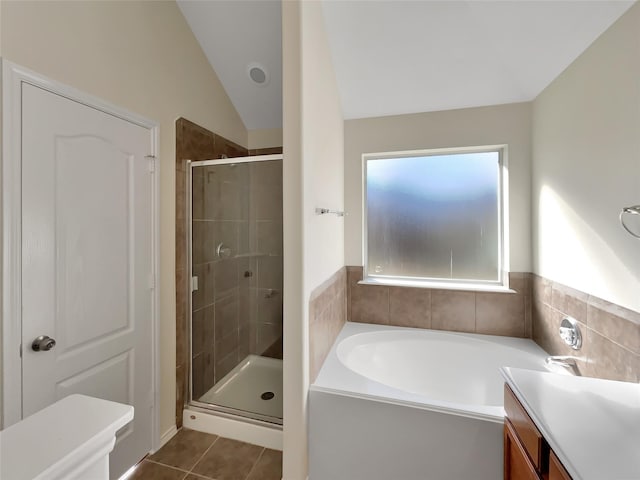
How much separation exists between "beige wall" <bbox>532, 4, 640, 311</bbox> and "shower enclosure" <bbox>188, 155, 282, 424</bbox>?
179 cm

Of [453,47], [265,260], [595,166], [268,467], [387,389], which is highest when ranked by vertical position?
[453,47]

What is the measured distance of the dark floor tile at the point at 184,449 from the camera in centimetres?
174

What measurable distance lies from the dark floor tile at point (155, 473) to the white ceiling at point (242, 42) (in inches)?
107

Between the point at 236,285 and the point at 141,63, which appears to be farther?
the point at 236,285

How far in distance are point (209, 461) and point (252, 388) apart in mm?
612

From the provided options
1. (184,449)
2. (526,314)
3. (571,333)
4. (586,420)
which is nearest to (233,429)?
(184,449)

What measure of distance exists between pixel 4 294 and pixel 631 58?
2.80m

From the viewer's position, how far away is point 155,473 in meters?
1.66

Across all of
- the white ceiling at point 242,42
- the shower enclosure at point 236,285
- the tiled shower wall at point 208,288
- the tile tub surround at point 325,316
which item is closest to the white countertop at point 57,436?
the tile tub surround at point 325,316

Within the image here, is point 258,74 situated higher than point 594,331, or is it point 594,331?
point 258,74

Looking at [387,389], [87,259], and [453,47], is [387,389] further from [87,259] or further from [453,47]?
[453,47]

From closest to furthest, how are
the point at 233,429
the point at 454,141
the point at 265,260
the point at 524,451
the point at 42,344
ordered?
the point at 524,451, the point at 42,344, the point at 233,429, the point at 454,141, the point at 265,260

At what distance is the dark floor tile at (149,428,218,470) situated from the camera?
1.74 metres

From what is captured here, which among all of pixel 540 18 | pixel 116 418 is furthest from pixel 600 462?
pixel 540 18
